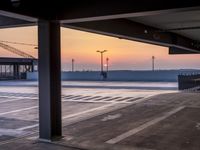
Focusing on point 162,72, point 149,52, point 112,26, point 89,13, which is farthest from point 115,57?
point 89,13

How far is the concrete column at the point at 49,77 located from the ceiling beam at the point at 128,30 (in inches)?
44.9

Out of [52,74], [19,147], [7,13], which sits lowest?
[19,147]

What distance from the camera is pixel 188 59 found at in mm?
40281

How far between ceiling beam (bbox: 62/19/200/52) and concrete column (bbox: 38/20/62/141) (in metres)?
1.14

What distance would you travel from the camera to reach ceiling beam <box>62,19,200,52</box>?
390 inches

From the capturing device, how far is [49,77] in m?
7.98

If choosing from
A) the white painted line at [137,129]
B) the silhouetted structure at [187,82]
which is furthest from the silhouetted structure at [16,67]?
the white painted line at [137,129]

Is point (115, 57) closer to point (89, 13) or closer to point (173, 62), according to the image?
point (173, 62)

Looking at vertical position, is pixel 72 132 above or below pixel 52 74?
below

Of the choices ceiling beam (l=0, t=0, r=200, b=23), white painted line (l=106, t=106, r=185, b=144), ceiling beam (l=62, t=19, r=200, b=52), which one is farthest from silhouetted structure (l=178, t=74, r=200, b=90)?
ceiling beam (l=0, t=0, r=200, b=23)

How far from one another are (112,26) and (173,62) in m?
35.0

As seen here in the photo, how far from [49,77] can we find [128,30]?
189 inches

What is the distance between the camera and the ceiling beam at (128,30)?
390 inches

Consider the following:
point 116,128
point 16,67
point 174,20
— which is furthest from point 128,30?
point 16,67
